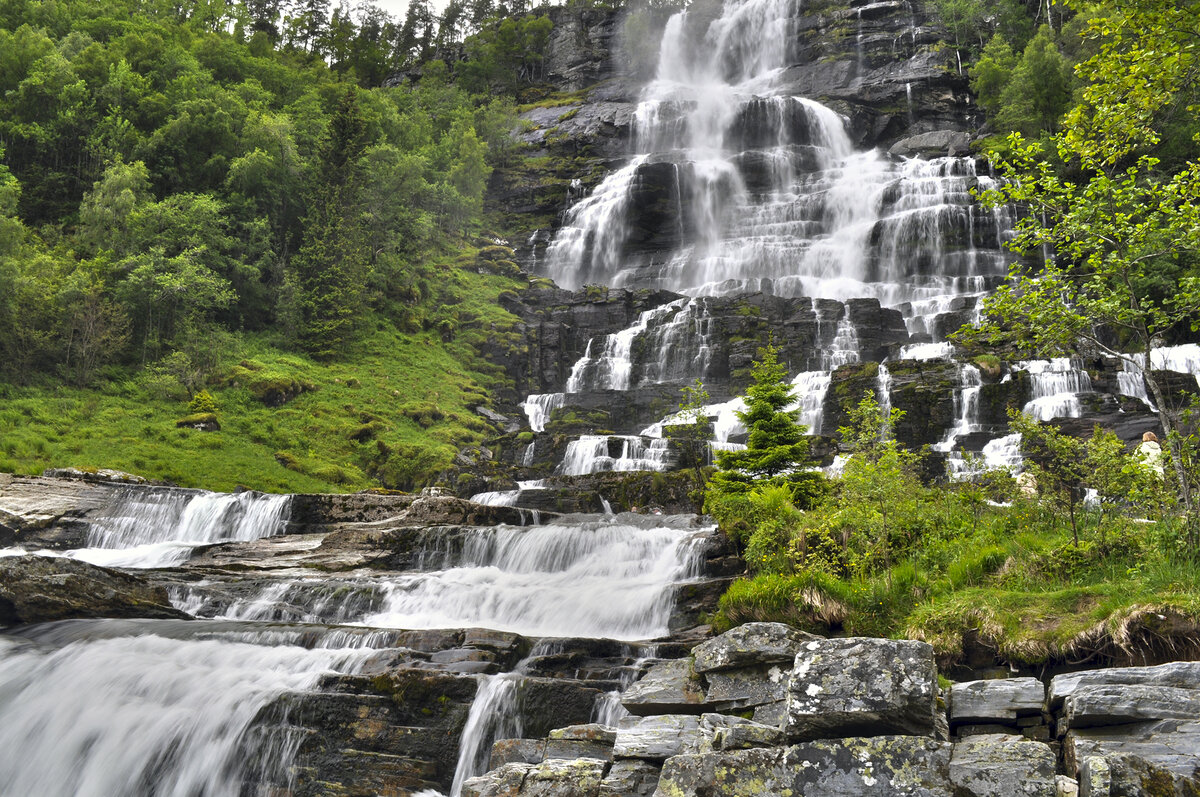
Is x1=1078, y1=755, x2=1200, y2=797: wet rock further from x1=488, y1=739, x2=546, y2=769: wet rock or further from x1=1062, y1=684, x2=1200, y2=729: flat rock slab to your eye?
x1=488, y1=739, x2=546, y2=769: wet rock

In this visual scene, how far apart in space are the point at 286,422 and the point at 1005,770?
118ft

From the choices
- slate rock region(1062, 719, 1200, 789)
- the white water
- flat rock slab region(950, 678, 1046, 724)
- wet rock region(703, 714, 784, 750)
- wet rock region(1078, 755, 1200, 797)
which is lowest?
the white water

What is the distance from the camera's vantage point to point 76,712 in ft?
34.4

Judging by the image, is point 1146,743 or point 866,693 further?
point 1146,743

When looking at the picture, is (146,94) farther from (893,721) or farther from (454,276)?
(893,721)

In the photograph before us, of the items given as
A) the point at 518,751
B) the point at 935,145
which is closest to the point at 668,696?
the point at 518,751

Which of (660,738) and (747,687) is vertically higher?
(747,687)

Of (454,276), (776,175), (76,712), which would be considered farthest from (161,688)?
(776,175)

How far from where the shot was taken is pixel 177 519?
75.6 ft

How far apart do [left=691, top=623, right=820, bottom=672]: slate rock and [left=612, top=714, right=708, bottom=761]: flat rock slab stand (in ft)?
2.12

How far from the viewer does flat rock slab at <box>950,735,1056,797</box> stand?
17.0 feet

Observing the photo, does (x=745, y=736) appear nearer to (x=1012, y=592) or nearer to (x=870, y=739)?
(x=870, y=739)

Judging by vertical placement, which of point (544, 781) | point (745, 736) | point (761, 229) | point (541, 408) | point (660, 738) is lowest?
point (544, 781)

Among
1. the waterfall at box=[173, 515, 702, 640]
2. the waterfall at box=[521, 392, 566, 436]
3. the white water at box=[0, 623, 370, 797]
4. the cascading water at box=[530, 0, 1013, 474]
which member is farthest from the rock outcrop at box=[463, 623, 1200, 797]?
the waterfall at box=[521, 392, 566, 436]
